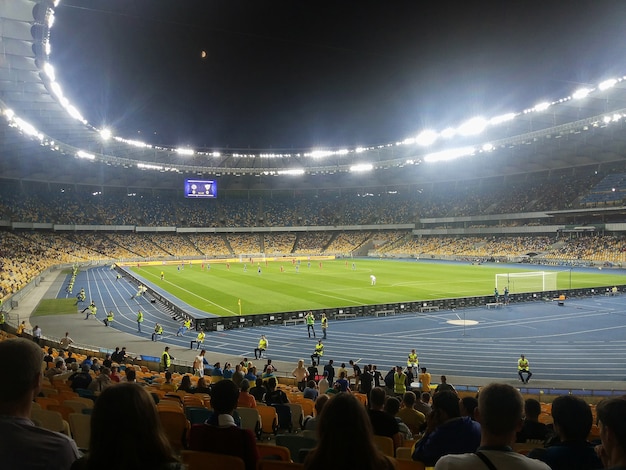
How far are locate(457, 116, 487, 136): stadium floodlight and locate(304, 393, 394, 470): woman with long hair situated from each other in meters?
57.8

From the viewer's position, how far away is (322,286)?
43219mm

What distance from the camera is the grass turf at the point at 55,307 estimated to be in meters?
32.4

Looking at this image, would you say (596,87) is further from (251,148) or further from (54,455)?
(251,148)

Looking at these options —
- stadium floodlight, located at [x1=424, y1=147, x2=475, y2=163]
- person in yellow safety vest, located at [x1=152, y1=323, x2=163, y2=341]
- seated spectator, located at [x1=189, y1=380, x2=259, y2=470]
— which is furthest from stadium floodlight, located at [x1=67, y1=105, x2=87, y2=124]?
stadium floodlight, located at [x1=424, y1=147, x2=475, y2=163]

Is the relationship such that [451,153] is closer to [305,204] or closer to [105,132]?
[305,204]

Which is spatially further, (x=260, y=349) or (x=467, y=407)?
(x=260, y=349)

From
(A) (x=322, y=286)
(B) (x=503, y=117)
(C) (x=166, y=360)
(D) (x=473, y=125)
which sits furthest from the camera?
(D) (x=473, y=125)

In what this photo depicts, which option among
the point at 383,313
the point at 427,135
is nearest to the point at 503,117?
the point at 427,135

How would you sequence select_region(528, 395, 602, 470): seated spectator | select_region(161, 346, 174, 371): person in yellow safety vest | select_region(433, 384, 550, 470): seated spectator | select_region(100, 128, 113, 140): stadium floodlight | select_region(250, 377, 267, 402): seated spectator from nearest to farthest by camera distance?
select_region(433, 384, 550, 470): seated spectator → select_region(528, 395, 602, 470): seated spectator → select_region(250, 377, 267, 402): seated spectator → select_region(161, 346, 174, 371): person in yellow safety vest → select_region(100, 128, 113, 140): stadium floodlight

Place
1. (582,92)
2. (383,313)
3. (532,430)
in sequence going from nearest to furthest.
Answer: (532,430)
(383,313)
(582,92)

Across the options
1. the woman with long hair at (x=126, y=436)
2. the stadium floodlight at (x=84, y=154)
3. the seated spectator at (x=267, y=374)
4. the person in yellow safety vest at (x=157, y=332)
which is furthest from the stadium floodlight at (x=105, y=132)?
the woman with long hair at (x=126, y=436)

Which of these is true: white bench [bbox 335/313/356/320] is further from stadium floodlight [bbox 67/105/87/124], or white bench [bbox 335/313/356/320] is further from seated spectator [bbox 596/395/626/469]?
stadium floodlight [bbox 67/105/87/124]

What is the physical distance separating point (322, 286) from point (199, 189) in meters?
35.1

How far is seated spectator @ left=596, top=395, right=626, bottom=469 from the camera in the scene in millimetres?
2791
